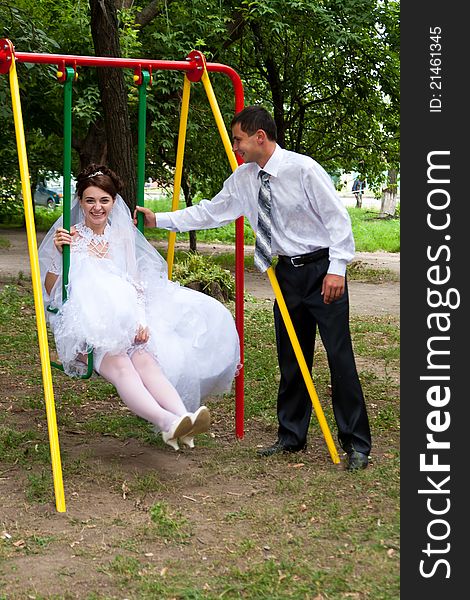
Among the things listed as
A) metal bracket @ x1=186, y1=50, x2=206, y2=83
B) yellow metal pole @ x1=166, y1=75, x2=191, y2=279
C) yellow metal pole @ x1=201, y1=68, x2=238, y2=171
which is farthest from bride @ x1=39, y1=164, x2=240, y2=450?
metal bracket @ x1=186, y1=50, x2=206, y2=83

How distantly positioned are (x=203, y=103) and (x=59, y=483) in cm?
1091

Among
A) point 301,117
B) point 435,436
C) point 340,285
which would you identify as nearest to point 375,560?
point 435,436

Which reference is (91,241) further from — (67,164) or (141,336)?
(141,336)

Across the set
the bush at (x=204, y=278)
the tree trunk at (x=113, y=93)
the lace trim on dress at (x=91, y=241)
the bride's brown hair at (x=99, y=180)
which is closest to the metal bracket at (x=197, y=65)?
the bride's brown hair at (x=99, y=180)

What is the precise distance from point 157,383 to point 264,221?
100cm

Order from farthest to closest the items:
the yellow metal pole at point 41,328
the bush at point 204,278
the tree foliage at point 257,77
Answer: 1. the tree foliage at point 257,77
2. the bush at point 204,278
3. the yellow metal pole at point 41,328

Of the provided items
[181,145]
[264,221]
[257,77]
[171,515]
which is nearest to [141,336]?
[264,221]

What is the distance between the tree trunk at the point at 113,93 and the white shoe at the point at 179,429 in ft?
12.5

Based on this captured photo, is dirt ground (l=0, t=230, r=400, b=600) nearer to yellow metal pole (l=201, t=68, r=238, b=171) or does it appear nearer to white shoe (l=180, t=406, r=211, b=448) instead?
white shoe (l=180, t=406, r=211, b=448)

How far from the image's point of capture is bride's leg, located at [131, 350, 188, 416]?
464cm

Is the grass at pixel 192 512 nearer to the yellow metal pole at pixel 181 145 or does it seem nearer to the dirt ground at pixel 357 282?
the yellow metal pole at pixel 181 145

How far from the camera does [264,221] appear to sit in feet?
16.1

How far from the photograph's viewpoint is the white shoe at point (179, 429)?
4.41 m

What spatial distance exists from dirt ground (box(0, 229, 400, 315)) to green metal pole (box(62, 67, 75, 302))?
6.60 meters
